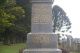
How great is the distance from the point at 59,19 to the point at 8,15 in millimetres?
25691

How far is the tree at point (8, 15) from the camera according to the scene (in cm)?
3447

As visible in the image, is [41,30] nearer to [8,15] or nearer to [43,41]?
[43,41]

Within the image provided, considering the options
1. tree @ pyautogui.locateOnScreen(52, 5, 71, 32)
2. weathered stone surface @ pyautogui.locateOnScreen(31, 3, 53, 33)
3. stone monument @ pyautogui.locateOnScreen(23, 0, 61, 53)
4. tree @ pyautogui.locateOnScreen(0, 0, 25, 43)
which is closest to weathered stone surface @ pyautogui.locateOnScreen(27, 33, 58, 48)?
stone monument @ pyautogui.locateOnScreen(23, 0, 61, 53)

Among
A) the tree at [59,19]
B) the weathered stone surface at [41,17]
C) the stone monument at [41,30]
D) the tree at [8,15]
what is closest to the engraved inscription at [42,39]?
the stone monument at [41,30]

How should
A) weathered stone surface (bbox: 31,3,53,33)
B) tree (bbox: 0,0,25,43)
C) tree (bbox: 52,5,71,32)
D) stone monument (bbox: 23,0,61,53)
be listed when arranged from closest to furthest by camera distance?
stone monument (bbox: 23,0,61,53), weathered stone surface (bbox: 31,3,53,33), tree (bbox: 0,0,25,43), tree (bbox: 52,5,71,32)

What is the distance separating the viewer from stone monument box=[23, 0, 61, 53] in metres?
16.8

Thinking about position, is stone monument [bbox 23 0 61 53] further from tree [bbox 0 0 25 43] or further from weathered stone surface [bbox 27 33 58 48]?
tree [bbox 0 0 25 43]

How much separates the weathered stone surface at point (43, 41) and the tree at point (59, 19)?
4202 cm

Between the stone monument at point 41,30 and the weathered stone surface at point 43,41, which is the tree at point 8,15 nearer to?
the stone monument at point 41,30

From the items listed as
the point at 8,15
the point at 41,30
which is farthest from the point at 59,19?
the point at 41,30

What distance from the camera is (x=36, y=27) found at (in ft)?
56.0

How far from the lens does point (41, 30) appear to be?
17.1 metres

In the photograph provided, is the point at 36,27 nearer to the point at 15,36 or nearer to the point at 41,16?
the point at 41,16

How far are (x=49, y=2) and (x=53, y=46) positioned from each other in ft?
6.26
